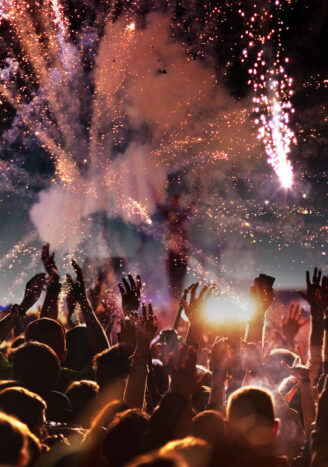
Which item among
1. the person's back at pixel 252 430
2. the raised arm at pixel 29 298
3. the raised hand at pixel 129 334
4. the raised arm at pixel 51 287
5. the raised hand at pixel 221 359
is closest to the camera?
the person's back at pixel 252 430

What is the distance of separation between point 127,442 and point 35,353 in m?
1.10

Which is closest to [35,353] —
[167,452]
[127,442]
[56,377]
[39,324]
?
[56,377]

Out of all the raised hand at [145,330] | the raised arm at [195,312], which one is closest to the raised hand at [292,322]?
the raised arm at [195,312]

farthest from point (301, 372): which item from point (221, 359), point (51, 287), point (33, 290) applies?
point (33, 290)

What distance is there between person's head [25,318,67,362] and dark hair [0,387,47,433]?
1017mm

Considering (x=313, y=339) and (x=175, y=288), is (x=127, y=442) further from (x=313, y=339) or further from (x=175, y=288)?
(x=175, y=288)

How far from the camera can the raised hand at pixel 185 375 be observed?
208 centimetres

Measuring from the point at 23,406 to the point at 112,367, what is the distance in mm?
731

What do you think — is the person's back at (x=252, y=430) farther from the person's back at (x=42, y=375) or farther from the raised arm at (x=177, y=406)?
the person's back at (x=42, y=375)

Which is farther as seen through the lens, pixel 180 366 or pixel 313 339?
pixel 313 339

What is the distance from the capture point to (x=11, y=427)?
1.53 m

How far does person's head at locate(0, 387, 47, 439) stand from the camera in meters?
1.98

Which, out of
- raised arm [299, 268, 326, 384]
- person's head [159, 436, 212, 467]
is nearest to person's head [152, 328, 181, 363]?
raised arm [299, 268, 326, 384]

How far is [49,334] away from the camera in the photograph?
310cm
